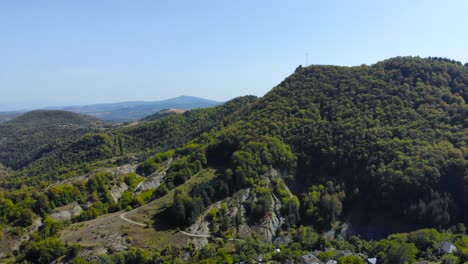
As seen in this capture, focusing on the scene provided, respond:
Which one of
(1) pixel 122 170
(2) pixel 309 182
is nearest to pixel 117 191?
(1) pixel 122 170

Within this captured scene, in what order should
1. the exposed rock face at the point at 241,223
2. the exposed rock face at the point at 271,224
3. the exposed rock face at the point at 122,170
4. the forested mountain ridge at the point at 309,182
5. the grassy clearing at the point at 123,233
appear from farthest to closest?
the exposed rock face at the point at 122,170, the exposed rock face at the point at 271,224, the exposed rock face at the point at 241,223, the forested mountain ridge at the point at 309,182, the grassy clearing at the point at 123,233

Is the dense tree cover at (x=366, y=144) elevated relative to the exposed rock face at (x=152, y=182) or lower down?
elevated

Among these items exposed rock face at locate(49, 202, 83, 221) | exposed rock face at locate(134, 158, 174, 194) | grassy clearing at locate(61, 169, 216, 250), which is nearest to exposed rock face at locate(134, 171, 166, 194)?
exposed rock face at locate(134, 158, 174, 194)

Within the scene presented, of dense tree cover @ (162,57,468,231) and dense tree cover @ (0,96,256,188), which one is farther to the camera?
dense tree cover @ (0,96,256,188)

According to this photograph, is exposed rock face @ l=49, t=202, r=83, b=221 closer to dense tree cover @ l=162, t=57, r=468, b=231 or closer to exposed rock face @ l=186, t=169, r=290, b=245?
dense tree cover @ l=162, t=57, r=468, b=231

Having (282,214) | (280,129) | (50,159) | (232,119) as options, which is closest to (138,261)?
(282,214)

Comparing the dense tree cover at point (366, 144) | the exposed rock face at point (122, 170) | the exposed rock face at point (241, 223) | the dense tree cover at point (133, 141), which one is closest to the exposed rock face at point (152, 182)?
the dense tree cover at point (366, 144)

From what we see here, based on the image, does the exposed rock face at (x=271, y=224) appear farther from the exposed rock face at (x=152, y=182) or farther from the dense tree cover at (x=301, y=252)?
the exposed rock face at (x=152, y=182)
